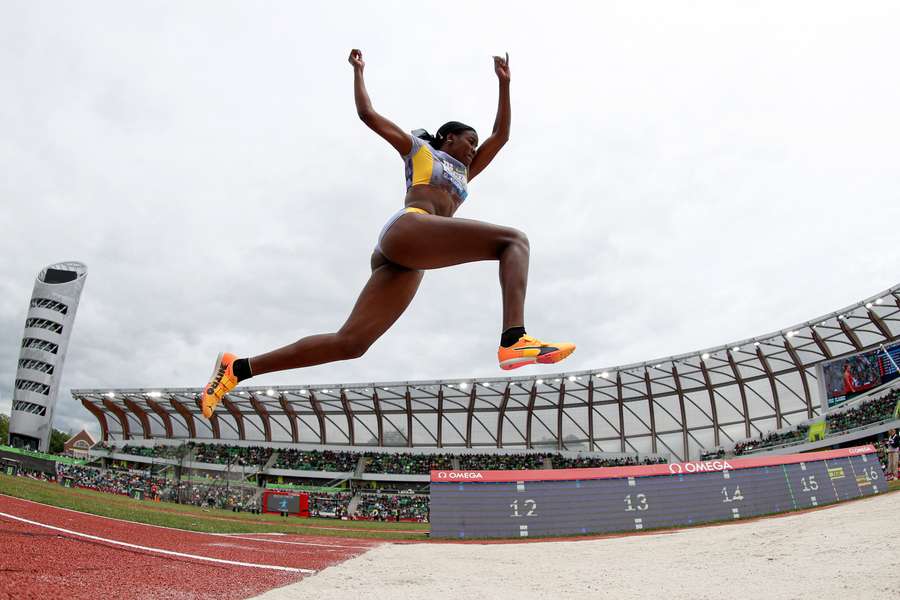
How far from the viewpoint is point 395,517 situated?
3562 cm

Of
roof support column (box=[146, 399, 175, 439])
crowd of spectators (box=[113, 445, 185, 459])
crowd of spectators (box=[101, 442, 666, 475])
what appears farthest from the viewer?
crowd of spectators (box=[113, 445, 185, 459])

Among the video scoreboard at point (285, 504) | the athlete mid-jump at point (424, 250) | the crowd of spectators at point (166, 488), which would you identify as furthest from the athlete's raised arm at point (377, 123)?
the crowd of spectators at point (166, 488)

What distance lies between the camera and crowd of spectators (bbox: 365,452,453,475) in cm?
4516

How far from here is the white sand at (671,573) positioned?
3.50 m

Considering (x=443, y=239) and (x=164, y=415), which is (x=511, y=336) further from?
(x=164, y=415)

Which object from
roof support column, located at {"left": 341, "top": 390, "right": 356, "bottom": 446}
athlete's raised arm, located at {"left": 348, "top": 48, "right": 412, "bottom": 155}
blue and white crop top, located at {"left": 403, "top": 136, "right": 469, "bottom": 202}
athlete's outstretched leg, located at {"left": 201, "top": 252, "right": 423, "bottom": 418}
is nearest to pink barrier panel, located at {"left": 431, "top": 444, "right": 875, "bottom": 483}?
athlete's outstretched leg, located at {"left": 201, "top": 252, "right": 423, "bottom": 418}

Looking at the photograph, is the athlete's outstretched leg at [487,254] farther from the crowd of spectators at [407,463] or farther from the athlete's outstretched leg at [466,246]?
the crowd of spectators at [407,463]

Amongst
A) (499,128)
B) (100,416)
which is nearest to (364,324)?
(499,128)

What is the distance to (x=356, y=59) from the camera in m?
3.54

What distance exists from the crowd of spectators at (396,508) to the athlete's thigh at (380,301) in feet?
111

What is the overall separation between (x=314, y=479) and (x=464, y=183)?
4675 cm

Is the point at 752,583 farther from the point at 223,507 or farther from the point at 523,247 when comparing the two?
the point at 223,507

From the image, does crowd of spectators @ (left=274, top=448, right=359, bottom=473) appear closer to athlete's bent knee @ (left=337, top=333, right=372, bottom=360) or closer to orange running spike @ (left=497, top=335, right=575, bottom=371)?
athlete's bent knee @ (left=337, top=333, right=372, bottom=360)

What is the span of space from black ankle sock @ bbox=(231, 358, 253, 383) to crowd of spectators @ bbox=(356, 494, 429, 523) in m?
33.6
